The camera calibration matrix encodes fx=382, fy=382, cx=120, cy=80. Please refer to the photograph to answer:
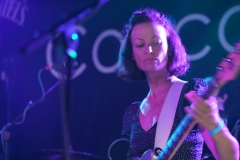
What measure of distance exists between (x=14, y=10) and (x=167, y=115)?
3199 mm

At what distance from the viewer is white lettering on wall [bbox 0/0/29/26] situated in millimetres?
4816

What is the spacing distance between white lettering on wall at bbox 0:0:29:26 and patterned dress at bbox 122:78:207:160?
2.66 m

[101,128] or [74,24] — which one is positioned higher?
[74,24]

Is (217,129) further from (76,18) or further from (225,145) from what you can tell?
(76,18)

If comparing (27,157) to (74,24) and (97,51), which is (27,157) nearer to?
(97,51)

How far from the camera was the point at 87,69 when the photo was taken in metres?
4.50

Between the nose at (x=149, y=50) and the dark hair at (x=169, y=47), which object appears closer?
the nose at (x=149, y=50)

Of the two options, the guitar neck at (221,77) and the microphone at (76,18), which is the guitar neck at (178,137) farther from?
the microphone at (76,18)

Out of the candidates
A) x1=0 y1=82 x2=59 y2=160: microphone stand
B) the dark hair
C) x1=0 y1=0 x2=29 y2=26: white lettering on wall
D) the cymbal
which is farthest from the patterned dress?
x1=0 y1=0 x2=29 y2=26: white lettering on wall

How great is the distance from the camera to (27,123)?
184 inches

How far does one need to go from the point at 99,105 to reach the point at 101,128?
0.27 meters

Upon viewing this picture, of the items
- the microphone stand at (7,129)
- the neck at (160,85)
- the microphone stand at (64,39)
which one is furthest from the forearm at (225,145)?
the microphone stand at (7,129)

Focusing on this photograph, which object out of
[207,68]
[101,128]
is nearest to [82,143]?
[101,128]

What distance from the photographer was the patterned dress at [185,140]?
2.21 metres
